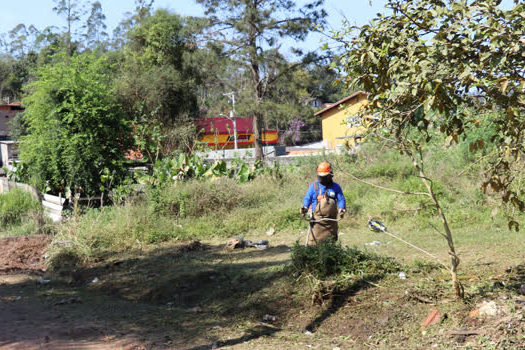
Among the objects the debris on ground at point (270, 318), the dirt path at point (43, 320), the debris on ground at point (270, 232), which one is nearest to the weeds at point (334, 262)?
the debris on ground at point (270, 318)

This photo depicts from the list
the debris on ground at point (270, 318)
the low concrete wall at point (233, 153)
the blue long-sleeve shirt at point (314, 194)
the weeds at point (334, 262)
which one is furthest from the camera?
the low concrete wall at point (233, 153)

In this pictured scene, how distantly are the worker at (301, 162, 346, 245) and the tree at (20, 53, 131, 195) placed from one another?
7.76 metres

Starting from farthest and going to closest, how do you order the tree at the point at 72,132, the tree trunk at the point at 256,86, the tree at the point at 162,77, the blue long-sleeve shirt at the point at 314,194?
the tree trunk at the point at 256,86
the tree at the point at 162,77
the tree at the point at 72,132
the blue long-sleeve shirt at the point at 314,194

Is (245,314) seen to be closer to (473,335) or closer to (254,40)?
(473,335)

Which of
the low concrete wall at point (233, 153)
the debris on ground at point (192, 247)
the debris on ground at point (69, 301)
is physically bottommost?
the debris on ground at point (69, 301)

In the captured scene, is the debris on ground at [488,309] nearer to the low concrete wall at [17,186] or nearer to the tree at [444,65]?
the tree at [444,65]

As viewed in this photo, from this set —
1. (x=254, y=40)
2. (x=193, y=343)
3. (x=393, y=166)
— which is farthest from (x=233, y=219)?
(x=254, y=40)

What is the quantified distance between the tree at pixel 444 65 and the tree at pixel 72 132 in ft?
32.6

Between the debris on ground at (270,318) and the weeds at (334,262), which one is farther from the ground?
the weeds at (334,262)

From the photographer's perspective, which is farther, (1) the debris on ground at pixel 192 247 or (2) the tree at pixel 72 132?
(2) the tree at pixel 72 132

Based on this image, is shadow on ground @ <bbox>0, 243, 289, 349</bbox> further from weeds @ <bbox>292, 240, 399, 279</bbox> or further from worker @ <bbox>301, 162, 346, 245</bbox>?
worker @ <bbox>301, 162, 346, 245</bbox>

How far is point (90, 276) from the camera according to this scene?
27.6 ft

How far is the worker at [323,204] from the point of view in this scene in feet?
23.5

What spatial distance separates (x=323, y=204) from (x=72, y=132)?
8757mm
